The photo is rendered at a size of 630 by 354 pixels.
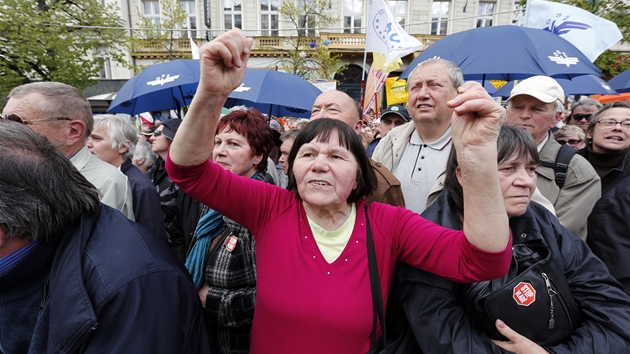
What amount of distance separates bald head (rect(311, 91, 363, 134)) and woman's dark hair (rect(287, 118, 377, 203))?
1.05m

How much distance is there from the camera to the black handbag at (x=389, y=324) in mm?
1302

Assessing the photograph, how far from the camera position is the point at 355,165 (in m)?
1.48

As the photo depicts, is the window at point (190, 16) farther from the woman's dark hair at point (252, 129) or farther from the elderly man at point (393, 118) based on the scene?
the woman's dark hair at point (252, 129)

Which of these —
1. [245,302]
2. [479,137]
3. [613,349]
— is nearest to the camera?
[479,137]

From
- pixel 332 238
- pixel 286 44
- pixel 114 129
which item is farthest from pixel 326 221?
pixel 286 44

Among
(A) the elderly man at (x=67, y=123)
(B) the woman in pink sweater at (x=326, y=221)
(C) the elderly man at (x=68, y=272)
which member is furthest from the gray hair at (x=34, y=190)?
(A) the elderly man at (x=67, y=123)

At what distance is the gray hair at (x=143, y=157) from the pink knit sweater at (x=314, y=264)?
3670mm

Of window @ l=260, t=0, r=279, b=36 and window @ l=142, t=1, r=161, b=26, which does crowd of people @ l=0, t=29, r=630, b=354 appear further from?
window @ l=142, t=1, r=161, b=26

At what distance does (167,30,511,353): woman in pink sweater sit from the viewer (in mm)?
1087

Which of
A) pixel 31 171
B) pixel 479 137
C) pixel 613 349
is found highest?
pixel 479 137

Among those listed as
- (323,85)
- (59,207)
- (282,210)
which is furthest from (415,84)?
(323,85)

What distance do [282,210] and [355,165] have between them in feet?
1.23

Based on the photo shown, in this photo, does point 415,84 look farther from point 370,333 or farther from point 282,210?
point 370,333

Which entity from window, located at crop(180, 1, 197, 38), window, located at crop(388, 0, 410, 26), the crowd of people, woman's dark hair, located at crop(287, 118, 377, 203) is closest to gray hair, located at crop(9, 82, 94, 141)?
the crowd of people
